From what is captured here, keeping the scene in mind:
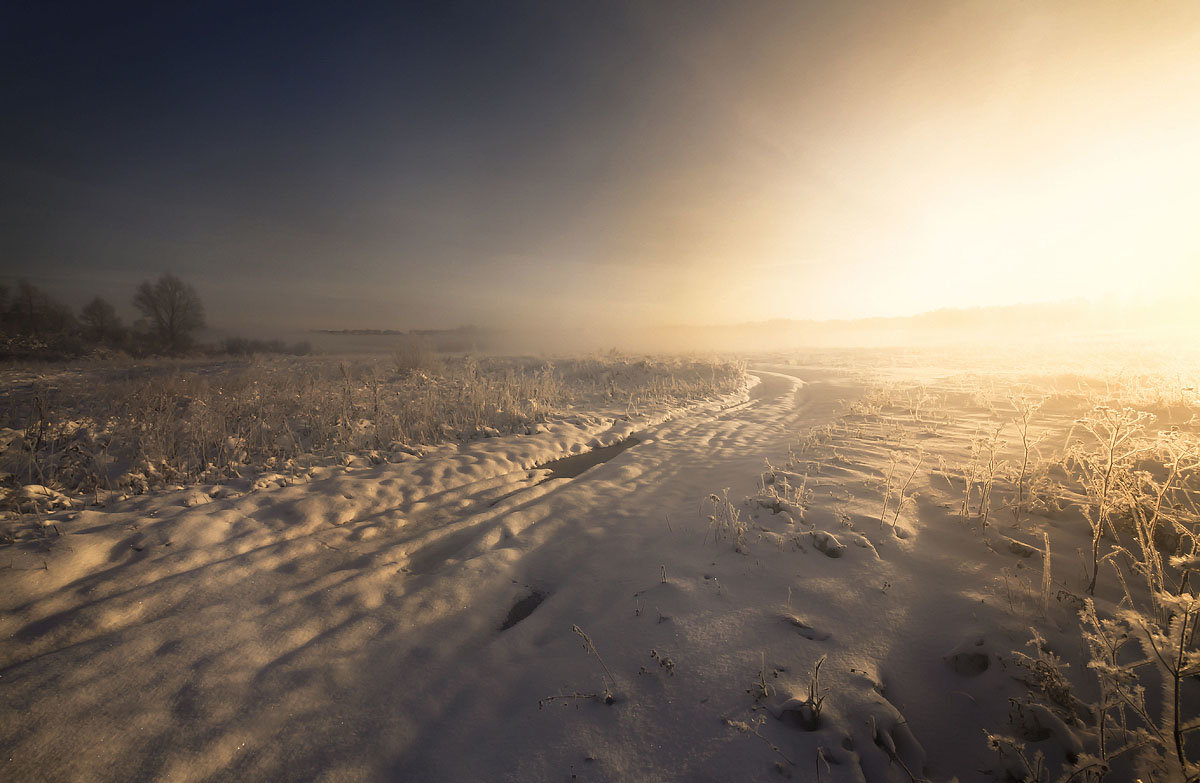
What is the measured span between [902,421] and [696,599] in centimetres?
933

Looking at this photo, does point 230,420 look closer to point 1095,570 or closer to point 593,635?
point 593,635

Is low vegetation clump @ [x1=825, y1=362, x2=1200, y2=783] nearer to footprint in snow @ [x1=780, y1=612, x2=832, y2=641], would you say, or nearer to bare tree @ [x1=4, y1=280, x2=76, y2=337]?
footprint in snow @ [x1=780, y1=612, x2=832, y2=641]

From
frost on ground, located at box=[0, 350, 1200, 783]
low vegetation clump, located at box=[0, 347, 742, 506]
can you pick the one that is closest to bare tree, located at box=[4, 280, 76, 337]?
low vegetation clump, located at box=[0, 347, 742, 506]

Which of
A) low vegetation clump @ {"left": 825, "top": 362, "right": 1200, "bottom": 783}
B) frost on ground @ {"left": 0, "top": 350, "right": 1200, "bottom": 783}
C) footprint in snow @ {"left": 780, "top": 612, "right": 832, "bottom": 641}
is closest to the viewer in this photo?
low vegetation clump @ {"left": 825, "top": 362, "right": 1200, "bottom": 783}

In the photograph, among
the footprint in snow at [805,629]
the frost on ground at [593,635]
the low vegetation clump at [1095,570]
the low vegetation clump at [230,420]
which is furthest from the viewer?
the low vegetation clump at [230,420]

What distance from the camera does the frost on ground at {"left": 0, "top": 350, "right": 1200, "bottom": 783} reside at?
2352 millimetres

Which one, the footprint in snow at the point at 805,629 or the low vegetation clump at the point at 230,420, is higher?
the low vegetation clump at the point at 230,420

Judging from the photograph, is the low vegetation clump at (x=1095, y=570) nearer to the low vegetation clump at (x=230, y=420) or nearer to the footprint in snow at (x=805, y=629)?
the footprint in snow at (x=805, y=629)

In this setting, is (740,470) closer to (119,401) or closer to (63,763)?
(63,763)

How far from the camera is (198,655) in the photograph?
3.11 metres

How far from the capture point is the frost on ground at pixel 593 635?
7.72 ft

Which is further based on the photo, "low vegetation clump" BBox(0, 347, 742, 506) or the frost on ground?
"low vegetation clump" BBox(0, 347, 742, 506)

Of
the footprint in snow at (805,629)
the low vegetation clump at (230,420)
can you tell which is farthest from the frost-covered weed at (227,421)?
the footprint in snow at (805,629)

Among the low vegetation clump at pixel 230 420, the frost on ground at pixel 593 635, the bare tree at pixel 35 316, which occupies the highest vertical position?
the bare tree at pixel 35 316
